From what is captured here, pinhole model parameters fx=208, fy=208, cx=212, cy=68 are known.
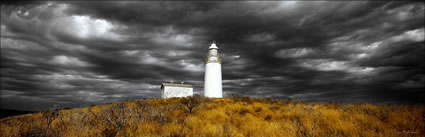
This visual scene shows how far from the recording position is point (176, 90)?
30.5m

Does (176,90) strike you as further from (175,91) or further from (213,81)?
(213,81)

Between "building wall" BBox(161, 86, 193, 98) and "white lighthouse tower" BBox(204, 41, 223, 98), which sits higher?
"white lighthouse tower" BBox(204, 41, 223, 98)

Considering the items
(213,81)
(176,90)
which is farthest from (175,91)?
(213,81)

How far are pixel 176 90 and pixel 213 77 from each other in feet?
27.0

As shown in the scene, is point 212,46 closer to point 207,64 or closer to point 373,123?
point 207,64

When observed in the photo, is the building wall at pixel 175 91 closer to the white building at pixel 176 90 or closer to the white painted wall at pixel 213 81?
the white building at pixel 176 90

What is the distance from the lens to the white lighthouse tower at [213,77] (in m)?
24.3

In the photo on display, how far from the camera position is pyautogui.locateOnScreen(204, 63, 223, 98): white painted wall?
79.6 feet

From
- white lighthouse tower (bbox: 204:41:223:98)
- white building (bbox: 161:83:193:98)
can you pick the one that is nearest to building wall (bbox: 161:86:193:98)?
white building (bbox: 161:83:193:98)

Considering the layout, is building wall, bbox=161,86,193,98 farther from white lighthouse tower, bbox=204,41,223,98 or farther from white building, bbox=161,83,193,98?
white lighthouse tower, bbox=204,41,223,98

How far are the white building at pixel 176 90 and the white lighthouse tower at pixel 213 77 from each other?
22.0 feet

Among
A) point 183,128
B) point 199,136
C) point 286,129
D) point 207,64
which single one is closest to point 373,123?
point 286,129

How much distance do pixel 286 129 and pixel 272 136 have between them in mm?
840

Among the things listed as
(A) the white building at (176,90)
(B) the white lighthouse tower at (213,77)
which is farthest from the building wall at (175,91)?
(B) the white lighthouse tower at (213,77)
